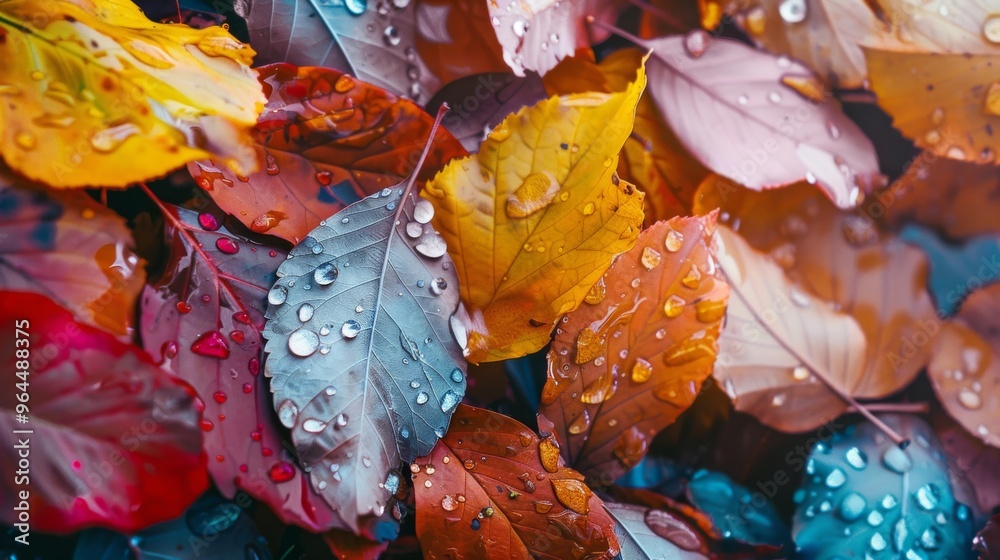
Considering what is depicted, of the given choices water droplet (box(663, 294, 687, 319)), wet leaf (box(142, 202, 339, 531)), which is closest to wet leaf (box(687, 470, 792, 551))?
water droplet (box(663, 294, 687, 319))

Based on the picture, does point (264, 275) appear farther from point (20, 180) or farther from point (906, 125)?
point (906, 125)

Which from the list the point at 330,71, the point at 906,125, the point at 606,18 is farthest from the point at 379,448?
the point at 906,125

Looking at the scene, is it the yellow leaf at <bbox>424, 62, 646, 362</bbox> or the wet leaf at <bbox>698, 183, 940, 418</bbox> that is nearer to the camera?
the yellow leaf at <bbox>424, 62, 646, 362</bbox>

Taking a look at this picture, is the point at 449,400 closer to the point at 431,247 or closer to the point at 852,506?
the point at 431,247

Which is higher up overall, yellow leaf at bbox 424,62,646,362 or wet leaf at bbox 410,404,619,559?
yellow leaf at bbox 424,62,646,362

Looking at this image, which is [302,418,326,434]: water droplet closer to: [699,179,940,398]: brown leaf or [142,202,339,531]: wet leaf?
[142,202,339,531]: wet leaf

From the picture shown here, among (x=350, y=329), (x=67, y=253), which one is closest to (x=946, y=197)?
(x=350, y=329)
